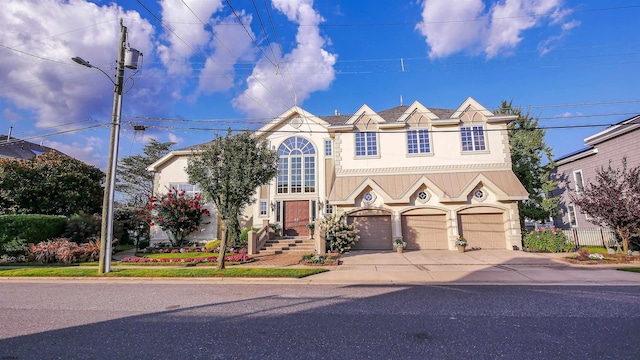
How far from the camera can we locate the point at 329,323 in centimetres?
513

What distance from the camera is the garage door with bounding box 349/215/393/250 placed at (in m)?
17.3

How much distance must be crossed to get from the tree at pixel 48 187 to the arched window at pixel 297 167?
13.6 metres

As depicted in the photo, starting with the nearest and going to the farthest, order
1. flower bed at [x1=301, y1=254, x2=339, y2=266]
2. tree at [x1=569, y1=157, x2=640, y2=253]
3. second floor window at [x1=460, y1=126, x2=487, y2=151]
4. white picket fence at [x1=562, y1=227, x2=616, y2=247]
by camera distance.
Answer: flower bed at [x1=301, y1=254, x2=339, y2=266]
tree at [x1=569, y1=157, x2=640, y2=253]
white picket fence at [x1=562, y1=227, x2=616, y2=247]
second floor window at [x1=460, y1=126, x2=487, y2=151]

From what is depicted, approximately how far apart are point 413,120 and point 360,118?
3327mm

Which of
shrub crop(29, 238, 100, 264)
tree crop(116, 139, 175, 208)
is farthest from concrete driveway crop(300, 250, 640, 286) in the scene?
tree crop(116, 139, 175, 208)

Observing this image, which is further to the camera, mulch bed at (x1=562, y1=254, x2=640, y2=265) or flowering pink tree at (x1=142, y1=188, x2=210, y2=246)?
flowering pink tree at (x1=142, y1=188, x2=210, y2=246)

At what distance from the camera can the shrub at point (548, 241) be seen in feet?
47.7

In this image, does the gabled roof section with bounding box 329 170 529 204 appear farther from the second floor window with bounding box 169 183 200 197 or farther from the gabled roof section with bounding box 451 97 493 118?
the second floor window with bounding box 169 183 200 197

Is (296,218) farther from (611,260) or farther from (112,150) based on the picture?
(611,260)

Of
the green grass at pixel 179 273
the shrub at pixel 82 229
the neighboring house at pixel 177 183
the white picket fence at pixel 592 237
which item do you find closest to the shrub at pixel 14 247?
the shrub at pixel 82 229

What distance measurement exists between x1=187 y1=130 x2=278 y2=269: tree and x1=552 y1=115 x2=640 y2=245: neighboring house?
51.9 ft

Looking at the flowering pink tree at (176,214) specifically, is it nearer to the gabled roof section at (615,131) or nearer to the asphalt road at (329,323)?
the asphalt road at (329,323)

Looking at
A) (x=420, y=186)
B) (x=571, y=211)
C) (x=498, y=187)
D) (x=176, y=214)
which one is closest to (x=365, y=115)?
(x=420, y=186)

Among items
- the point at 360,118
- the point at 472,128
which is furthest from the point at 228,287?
the point at 472,128
